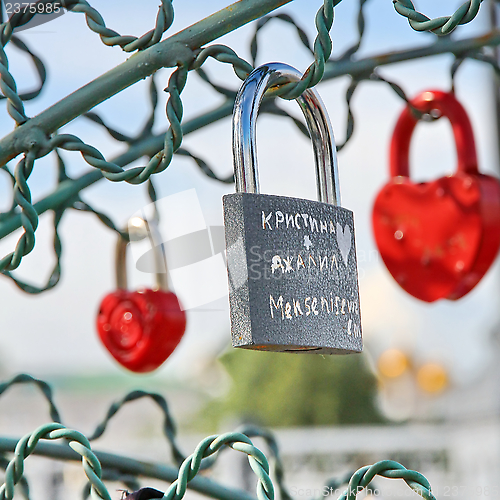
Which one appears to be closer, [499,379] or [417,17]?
[417,17]

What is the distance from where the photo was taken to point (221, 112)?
3.26 ft

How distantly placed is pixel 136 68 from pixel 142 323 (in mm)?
551

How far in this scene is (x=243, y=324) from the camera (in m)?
0.52

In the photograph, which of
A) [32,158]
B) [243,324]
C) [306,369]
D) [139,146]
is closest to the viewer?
[243,324]

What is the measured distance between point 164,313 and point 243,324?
2.05 feet

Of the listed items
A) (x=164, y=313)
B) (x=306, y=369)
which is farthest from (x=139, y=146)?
(x=306, y=369)

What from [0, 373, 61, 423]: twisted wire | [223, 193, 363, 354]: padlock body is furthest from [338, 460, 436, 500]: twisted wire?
[0, 373, 61, 423]: twisted wire

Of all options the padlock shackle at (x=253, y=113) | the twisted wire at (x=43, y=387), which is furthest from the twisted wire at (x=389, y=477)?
the twisted wire at (x=43, y=387)

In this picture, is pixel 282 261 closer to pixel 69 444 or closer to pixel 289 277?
pixel 289 277

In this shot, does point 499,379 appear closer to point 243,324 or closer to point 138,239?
point 138,239

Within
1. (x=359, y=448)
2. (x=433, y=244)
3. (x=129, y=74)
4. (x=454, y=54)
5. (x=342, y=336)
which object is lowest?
(x=359, y=448)

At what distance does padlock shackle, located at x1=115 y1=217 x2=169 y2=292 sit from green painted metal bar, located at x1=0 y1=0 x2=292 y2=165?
31cm

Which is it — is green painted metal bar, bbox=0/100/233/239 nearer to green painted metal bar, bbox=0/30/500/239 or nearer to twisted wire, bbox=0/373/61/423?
green painted metal bar, bbox=0/30/500/239

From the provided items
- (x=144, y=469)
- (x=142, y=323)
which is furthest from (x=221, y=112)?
(x=144, y=469)
